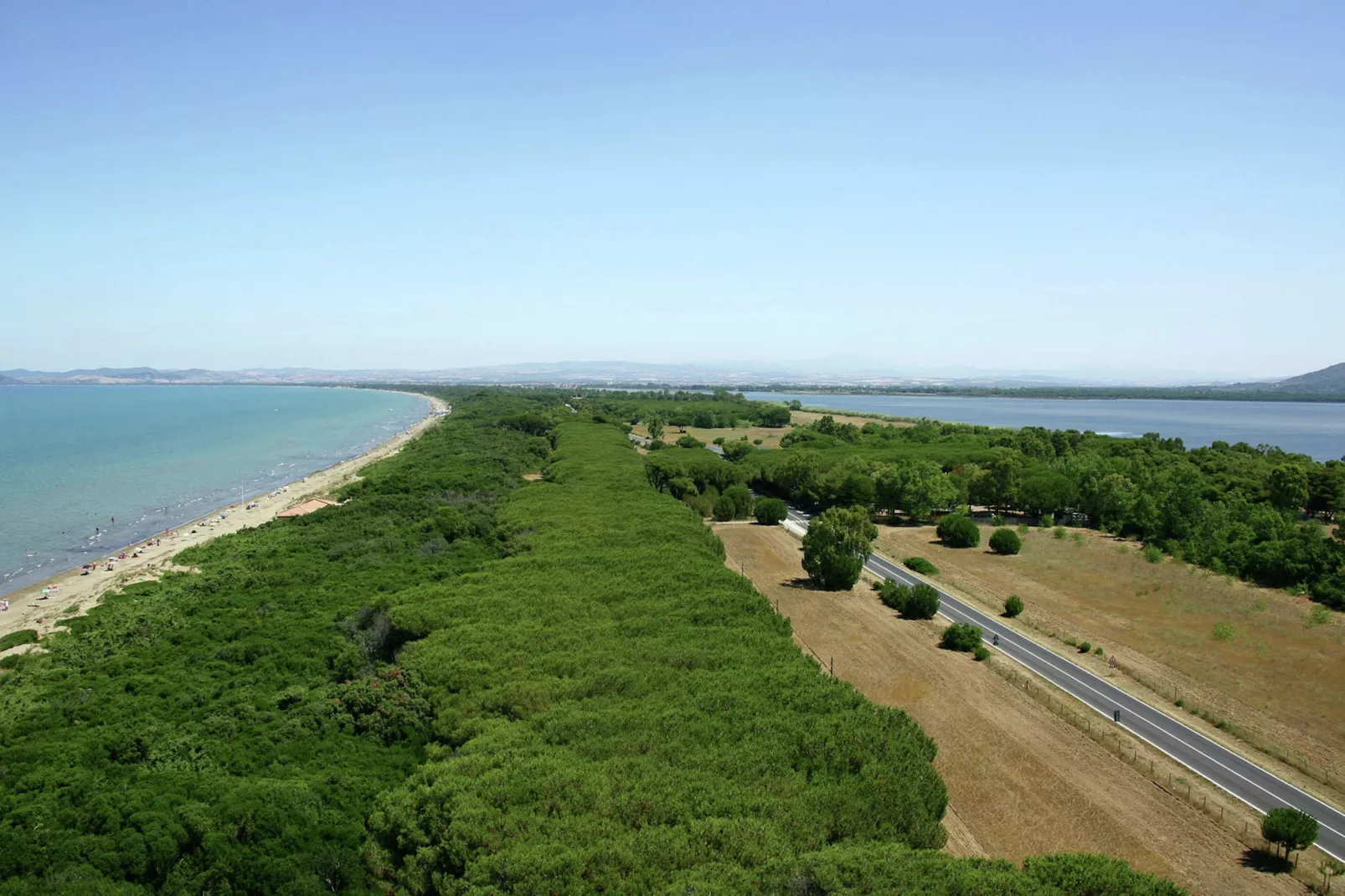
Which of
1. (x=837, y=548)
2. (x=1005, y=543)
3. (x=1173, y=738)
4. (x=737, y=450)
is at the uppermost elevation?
(x=737, y=450)

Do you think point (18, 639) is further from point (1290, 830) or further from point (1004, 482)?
point (1004, 482)

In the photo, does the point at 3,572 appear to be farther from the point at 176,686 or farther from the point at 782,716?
the point at 782,716

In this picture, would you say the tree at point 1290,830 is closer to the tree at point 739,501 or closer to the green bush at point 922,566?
the green bush at point 922,566

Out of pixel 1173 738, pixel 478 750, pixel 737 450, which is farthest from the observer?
pixel 737 450

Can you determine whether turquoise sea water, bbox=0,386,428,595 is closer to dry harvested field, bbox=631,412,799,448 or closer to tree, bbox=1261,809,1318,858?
dry harvested field, bbox=631,412,799,448

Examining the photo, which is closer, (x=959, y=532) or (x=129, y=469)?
(x=959, y=532)

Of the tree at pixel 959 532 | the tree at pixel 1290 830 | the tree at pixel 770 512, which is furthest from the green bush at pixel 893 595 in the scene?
the tree at pixel 1290 830

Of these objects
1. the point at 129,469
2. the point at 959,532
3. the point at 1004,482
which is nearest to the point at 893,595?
the point at 959,532
